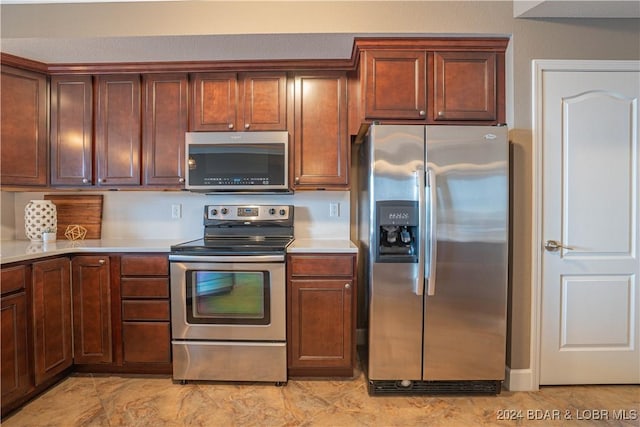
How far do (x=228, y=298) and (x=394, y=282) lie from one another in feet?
3.51

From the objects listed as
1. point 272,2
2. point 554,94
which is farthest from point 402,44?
point 554,94

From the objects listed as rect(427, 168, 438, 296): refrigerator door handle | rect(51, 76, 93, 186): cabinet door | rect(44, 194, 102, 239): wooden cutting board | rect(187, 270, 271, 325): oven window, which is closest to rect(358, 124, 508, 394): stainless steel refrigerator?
rect(427, 168, 438, 296): refrigerator door handle

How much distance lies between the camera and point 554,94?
1969 millimetres

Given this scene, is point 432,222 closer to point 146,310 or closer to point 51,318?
point 146,310

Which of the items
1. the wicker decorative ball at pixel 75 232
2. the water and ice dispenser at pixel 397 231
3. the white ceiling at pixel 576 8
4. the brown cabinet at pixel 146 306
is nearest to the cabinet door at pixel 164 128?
the brown cabinet at pixel 146 306

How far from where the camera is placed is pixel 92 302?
6.81 feet

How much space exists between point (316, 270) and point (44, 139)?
2306 millimetres

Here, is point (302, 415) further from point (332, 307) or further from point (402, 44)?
point (402, 44)

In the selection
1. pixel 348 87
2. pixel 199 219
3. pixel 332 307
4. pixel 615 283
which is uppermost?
pixel 348 87

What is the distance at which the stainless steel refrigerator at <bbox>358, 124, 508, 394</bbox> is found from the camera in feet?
6.05

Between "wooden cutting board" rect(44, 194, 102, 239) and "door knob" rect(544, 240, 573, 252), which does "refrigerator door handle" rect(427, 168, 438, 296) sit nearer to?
"door knob" rect(544, 240, 573, 252)

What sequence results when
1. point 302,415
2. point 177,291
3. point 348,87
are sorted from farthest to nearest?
point 348,87
point 177,291
point 302,415

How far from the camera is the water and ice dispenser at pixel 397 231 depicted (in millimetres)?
1845

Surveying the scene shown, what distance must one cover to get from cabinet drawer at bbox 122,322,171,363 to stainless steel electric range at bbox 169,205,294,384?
3.1 inches
